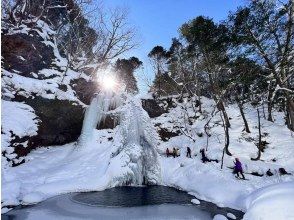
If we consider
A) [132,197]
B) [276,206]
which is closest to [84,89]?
[132,197]

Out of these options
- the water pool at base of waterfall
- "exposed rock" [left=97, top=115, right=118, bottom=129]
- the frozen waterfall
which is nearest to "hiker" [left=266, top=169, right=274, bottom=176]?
the water pool at base of waterfall

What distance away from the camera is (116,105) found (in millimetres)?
28641

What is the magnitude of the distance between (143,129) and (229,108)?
1743 cm

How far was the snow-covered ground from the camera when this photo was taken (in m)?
16.8

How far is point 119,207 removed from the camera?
14.7 meters

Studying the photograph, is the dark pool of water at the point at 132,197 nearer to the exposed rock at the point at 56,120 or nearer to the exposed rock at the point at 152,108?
the exposed rock at the point at 56,120

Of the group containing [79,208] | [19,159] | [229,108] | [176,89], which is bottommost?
[79,208]

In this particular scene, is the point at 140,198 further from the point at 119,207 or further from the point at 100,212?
the point at 100,212

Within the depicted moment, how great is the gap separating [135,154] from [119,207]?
22.2ft

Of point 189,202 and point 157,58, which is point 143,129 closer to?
point 189,202

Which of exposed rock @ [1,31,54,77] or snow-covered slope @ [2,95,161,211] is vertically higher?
exposed rock @ [1,31,54,77]

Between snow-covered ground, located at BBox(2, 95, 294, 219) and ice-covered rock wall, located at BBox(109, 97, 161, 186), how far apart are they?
0.31 feet

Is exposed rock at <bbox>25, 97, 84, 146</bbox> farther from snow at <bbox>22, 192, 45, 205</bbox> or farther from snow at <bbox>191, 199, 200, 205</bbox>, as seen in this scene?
snow at <bbox>191, 199, 200, 205</bbox>

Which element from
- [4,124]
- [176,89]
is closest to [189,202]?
[4,124]
